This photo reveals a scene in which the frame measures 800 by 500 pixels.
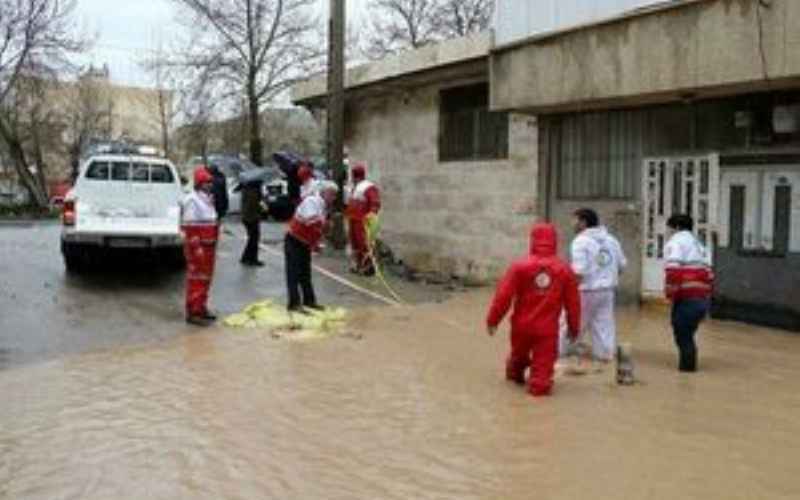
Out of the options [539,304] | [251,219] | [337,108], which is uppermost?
[337,108]

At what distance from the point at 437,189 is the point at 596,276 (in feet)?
32.9

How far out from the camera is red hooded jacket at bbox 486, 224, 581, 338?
33.9ft

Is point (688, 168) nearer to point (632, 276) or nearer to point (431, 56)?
point (632, 276)

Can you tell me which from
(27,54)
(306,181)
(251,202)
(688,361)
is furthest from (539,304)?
(27,54)

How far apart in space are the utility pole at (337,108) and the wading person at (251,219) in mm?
2080

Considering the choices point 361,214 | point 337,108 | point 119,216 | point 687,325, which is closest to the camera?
point 687,325

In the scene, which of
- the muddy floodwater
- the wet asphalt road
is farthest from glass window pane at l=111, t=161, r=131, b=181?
the muddy floodwater

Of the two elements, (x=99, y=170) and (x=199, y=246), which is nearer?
(x=199, y=246)

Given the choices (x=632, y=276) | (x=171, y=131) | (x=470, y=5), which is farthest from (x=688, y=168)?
(x=171, y=131)

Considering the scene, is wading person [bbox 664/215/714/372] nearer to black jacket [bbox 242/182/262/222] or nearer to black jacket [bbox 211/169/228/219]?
black jacket [bbox 211/169/228/219]

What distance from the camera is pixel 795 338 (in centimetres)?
1417

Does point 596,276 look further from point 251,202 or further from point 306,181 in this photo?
point 251,202

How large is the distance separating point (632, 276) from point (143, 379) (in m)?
8.14

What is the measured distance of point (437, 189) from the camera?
21703 millimetres
